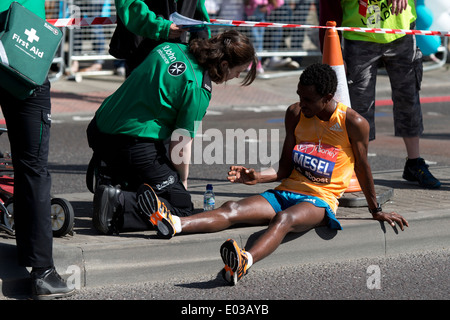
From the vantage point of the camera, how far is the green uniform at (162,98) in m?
5.24

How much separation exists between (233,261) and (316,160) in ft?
3.47

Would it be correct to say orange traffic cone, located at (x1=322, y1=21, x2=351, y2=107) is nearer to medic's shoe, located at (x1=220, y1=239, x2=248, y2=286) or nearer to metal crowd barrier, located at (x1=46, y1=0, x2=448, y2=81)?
medic's shoe, located at (x1=220, y1=239, x2=248, y2=286)

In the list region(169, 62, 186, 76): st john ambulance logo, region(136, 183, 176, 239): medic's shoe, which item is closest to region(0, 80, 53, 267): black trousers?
region(136, 183, 176, 239): medic's shoe

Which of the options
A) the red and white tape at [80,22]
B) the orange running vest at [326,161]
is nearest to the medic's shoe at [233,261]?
the orange running vest at [326,161]

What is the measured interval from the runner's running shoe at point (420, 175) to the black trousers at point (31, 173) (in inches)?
132

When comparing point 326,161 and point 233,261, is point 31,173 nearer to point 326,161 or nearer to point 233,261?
point 233,261

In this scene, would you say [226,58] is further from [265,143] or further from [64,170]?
[265,143]

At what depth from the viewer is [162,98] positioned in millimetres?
5266

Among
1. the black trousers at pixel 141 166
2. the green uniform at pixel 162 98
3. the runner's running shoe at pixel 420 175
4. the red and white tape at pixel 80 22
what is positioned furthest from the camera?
the red and white tape at pixel 80 22

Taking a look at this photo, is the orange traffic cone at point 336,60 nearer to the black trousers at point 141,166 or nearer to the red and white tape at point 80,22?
the black trousers at point 141,166

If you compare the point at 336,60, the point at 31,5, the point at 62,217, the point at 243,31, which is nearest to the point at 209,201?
the point at 62,217

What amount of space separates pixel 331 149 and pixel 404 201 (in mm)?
1060

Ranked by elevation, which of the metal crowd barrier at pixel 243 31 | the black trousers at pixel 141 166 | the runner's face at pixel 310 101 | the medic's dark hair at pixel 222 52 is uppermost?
the medic's dark hair at pixel 222 52

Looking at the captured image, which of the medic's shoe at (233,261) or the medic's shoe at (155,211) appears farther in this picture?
the medic's shoe at (155,211)
